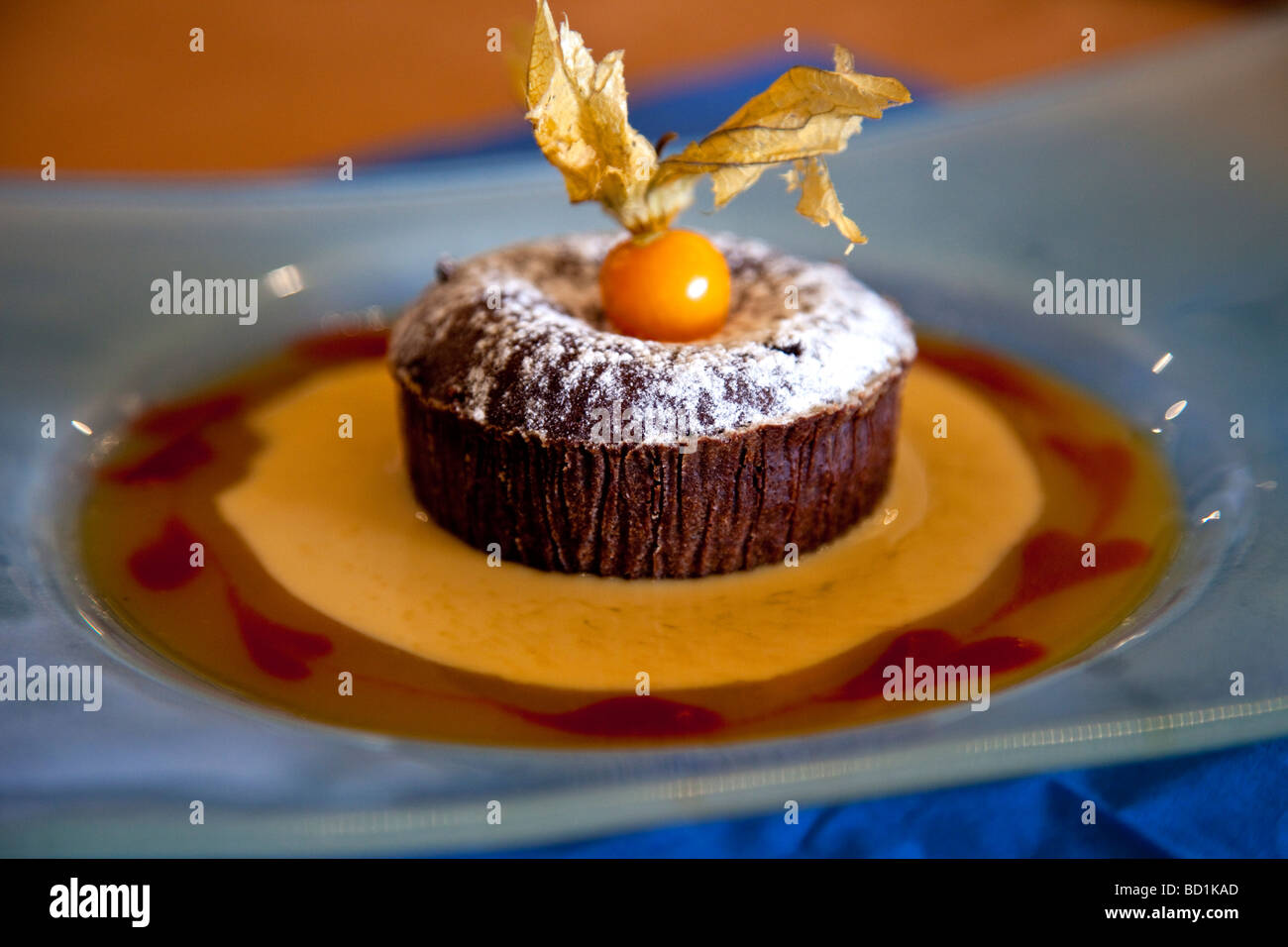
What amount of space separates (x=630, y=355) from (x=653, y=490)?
0.28 meters

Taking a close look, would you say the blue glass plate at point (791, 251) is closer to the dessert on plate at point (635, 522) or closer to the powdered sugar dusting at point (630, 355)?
the dessert on plate at point (635, 522)

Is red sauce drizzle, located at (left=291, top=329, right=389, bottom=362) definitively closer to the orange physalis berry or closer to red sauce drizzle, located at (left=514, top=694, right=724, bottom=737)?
the orange physalis berry

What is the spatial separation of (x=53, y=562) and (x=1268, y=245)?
3391mm

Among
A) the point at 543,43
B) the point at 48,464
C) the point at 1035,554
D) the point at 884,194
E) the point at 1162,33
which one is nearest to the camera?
the point at 543,43

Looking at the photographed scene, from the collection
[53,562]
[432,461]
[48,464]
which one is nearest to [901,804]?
[432,461]

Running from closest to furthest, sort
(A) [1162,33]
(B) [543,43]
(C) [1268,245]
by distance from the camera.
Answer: (B) [543,43], (C) [1268,245], (A) [1162,33]

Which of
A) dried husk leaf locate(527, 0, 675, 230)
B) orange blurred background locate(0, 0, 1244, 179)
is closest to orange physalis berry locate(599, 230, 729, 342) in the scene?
dried husk leaf locate(527, 0, 675, 230)

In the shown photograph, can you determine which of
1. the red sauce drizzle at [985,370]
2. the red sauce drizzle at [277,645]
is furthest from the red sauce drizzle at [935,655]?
the red sauce drizzle at [985,370]

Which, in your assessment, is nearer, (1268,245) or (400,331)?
(400,331)

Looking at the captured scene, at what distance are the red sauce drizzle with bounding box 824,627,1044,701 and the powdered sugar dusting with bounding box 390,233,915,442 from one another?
1.67 ft

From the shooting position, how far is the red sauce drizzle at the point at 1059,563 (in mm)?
2715

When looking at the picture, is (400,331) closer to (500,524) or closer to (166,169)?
(500,524)

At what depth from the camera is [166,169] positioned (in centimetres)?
582

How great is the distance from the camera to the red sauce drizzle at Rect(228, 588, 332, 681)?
248 centimetres
